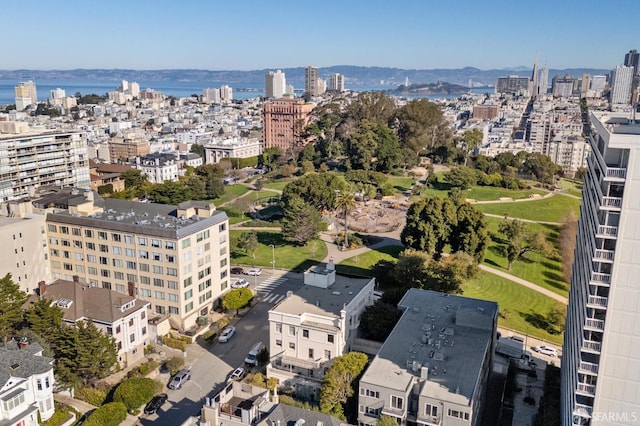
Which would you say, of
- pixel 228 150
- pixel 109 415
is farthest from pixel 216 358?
pixel 228 150

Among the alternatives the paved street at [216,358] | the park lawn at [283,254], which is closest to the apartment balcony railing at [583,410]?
the paved street at [216,358]

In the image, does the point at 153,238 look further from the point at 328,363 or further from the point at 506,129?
the point at 506,129

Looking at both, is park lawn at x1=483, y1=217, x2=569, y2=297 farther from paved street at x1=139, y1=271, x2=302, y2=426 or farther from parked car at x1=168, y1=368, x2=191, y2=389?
parked car at x1=168, y1=368, x2=191, y2=389

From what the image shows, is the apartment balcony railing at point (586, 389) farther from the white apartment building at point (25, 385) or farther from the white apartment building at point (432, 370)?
the white apartment building at point (25, 385)

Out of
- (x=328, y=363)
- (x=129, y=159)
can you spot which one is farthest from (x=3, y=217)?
(x=129, y=159)

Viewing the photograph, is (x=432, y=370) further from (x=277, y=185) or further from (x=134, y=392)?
(x=277, y=185)

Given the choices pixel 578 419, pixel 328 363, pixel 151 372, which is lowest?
pixel 151 372
